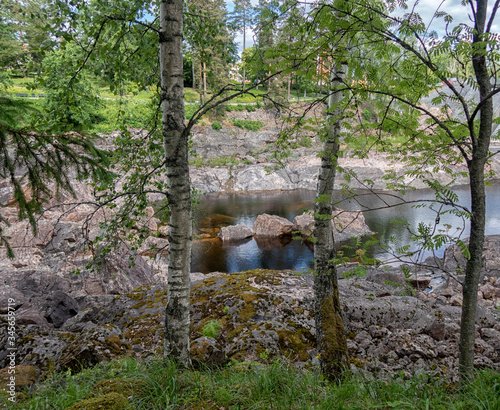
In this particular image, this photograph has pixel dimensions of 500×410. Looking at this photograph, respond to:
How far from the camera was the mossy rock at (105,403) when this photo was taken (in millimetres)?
2262

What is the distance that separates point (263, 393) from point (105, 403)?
125 cm

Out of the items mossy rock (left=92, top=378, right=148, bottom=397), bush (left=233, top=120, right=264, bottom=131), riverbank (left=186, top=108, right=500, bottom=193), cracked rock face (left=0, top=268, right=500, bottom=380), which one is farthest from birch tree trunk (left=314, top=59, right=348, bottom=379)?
bush (left=233, top=120, right=264, bottom=131)

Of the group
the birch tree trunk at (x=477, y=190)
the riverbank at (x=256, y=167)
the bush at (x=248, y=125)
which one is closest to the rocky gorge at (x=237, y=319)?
the birch tree trunk at (x=477, y=190)

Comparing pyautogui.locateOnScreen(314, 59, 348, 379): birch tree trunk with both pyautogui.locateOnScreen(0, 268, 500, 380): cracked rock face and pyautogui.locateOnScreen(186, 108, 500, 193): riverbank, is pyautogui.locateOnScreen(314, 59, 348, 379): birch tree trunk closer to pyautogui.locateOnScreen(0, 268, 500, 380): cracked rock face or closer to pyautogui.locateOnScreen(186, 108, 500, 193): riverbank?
pyautogui.locateOnScreen(0, 268, 500, 380): cracked rock face

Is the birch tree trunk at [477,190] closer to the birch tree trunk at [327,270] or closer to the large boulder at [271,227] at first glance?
the birch tree trunk at [327,270]

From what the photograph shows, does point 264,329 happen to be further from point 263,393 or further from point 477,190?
point 477,190

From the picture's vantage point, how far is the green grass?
2.38 metres

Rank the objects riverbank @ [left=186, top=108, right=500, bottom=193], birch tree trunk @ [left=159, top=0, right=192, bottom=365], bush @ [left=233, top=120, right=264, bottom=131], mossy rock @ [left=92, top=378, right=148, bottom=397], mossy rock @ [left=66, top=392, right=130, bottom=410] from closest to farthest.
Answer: mossy rock @ [left=66, top=392, right=130, bottom=410]
mossy rock @ [left=92, top=378, right=148, bottom=397]
birch tree trunk @ [left=159, top=0, right=192, bottom=365]
riverbank @ [left=186, top=108, right=500, bottom=193]
bush @ [left=233, top=120, right=264, bottom=131]

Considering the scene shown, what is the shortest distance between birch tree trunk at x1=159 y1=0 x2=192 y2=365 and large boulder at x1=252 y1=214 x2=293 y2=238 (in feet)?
44.6

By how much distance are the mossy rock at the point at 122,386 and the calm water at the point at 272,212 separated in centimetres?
741

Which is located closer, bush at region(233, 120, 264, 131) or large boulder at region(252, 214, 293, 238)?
large boulder at region(252, 214, 293, 238)

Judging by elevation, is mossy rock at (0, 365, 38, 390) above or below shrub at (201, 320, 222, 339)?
above

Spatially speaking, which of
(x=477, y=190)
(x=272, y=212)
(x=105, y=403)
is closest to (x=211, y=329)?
(x=105, y=403)

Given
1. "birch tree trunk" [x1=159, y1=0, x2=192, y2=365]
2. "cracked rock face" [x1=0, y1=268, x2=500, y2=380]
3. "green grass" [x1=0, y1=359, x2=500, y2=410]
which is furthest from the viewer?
"cracked rock face" [x1=0, y1=268, x2=500, y2=380]
